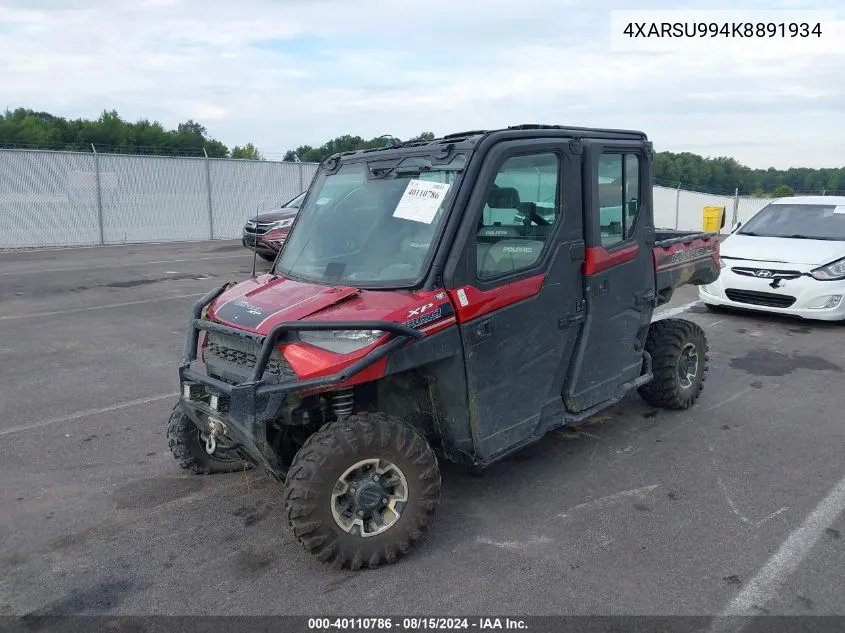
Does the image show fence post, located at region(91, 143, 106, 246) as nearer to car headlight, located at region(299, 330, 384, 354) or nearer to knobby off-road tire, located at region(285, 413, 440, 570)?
car headlight, located at region(299, 330, 384, 354)

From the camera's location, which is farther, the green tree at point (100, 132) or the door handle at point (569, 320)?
the green tree at point (100, 132)

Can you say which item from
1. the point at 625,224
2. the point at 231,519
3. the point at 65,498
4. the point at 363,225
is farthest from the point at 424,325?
the point at 65,498

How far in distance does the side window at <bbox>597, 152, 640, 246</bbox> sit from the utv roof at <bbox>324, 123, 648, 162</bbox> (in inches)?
6.5

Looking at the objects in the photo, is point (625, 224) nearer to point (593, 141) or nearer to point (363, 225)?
point (593, 141)

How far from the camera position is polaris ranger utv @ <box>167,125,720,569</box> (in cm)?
343

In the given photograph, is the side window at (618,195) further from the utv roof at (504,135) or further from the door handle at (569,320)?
the door handle at (569,320)

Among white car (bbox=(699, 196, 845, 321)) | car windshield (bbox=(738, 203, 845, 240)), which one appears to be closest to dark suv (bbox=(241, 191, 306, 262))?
white car (bbox=(699, 196, 845, 321))

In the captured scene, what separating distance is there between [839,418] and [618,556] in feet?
10.3

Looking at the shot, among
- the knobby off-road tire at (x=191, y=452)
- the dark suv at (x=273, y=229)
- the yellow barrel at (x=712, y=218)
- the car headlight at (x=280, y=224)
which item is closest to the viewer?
the knobby off-road tire at (x=191, y=452)

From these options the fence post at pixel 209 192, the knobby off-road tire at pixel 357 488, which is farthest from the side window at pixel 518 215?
the fence post at pixel 209 192

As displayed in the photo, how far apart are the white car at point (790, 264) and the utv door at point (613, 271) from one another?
15.0 feet

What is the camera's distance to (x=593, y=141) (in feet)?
14.8

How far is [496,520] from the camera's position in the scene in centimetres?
401

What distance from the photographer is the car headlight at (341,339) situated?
3395 mm
